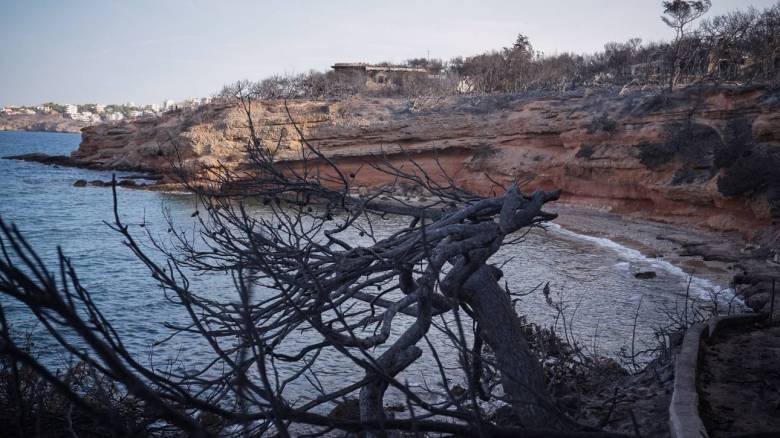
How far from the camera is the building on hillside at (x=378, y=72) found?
52.8 m

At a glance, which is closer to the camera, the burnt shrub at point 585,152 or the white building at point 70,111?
the burnt shrub at point 585,152

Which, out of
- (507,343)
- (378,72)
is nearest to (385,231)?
(507,343)

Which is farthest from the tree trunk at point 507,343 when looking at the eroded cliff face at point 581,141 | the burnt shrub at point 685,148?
the burnt shrub at point 685,148

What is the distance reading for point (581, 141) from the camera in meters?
29.6

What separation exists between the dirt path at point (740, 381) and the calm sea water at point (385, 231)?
1.95 meters

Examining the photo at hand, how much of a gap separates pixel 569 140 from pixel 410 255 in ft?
92.1

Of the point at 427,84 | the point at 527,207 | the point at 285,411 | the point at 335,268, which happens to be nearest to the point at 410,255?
the point at 335,268

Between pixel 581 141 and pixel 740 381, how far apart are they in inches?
1019

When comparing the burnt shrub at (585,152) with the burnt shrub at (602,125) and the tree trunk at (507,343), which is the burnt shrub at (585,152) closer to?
the burnt shrub at (602,125)

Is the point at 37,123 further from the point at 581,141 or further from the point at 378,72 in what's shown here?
the point at 581,141

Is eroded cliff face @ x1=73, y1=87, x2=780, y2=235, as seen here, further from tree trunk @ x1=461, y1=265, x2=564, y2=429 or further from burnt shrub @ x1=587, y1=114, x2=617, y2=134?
tree trunk @ x1=461, y1=265, x2=564, y2=429

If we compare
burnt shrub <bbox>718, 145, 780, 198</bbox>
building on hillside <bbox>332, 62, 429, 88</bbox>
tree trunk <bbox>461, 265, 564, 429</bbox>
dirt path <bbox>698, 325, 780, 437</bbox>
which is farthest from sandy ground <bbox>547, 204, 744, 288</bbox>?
building on hillside <bbox>332, 62, 429, 88</bbox>

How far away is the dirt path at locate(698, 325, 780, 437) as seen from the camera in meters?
4.21

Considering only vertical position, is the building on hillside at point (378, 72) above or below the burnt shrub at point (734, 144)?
above
